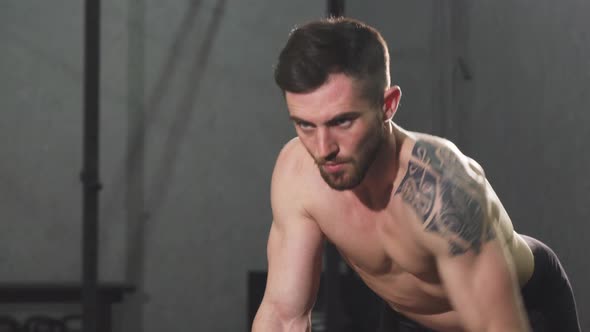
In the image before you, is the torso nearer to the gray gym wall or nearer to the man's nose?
the man's nose

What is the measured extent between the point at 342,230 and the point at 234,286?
2.02 m

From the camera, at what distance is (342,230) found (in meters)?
1.33

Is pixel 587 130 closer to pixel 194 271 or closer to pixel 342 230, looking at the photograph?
pixel 342 230

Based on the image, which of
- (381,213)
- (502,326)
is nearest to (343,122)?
(381,213)

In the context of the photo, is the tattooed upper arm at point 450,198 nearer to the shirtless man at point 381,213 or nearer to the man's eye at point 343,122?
the shirtless man at point 381,213

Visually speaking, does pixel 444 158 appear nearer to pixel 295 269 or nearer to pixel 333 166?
pixel 333 166

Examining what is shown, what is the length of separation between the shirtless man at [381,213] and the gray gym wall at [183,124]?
137 centimetres

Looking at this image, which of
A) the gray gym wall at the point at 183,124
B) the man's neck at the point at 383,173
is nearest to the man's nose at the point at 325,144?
the man's neck at the point at 383,173

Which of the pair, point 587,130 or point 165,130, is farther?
point 165,130

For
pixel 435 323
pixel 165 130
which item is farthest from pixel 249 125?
pixel 435 323

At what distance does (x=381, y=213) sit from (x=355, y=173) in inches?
5.8

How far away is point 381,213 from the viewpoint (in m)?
1.29

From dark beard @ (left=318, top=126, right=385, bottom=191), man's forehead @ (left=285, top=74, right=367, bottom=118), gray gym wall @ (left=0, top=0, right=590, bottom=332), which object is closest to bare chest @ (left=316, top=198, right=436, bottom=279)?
dark beard @ (left=318, top=126, right=385, bottom=191)

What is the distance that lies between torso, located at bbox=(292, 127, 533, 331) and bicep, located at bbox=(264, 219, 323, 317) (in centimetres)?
3
